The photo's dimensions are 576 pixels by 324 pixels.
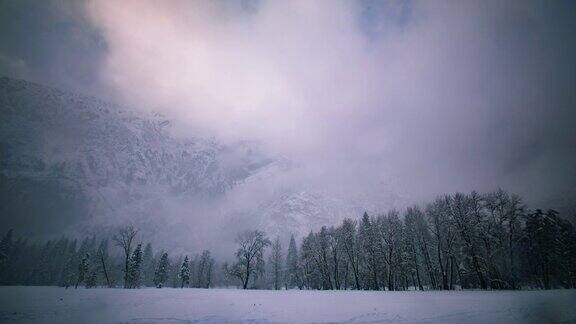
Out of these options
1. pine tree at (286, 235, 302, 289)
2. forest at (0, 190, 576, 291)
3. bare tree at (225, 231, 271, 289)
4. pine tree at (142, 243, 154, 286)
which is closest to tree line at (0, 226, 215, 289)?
pine tree at (142, 243, 154, 286)

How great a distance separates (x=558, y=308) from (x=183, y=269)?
83459mm

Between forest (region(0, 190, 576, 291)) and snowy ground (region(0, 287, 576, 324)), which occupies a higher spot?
forest (region(0, 190, 576, 291))

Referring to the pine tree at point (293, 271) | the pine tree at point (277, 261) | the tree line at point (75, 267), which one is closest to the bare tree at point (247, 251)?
the pine tree at point (293, 271)

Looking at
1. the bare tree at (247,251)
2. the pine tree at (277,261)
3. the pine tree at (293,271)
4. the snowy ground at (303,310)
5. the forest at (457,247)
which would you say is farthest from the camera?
the pine tree at (277,261)

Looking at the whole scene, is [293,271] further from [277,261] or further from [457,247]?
[457,247]

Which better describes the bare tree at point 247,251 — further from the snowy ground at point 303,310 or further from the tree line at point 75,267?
the snowy ground at point 303,310

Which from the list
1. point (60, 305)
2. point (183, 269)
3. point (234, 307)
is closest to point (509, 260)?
point (234, 307)

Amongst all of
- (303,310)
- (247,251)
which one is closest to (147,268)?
(247,251)

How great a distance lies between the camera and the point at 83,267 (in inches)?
2867

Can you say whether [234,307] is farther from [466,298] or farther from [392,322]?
[466,298]

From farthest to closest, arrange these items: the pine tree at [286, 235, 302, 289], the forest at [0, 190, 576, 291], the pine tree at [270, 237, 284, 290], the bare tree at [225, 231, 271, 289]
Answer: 1. the pine tree at [270, 237, 284, 290]
2. the pine tree at [286, 235, 302, 289]
3. the bare tree at [225, 231, 271, 289]
4. the forest at [0, 190, 576, 291]

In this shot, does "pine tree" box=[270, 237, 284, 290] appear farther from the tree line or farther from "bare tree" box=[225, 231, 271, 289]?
"bare tree" box=[225, 231, 271, 289]

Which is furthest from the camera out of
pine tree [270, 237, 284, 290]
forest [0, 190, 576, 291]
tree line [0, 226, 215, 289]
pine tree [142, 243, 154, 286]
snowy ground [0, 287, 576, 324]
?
pine tree [142, 243, 154, 286]

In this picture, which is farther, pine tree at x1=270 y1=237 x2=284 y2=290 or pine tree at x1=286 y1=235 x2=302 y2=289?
pine tree at x1=270 y1=237 x2=284 y2=290
